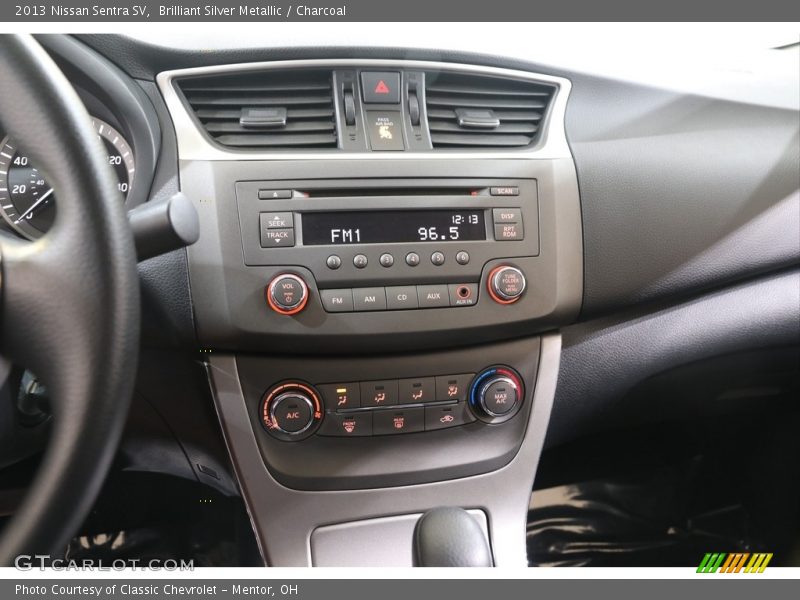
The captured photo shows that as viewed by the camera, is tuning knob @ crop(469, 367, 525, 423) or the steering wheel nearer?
the steering wheel

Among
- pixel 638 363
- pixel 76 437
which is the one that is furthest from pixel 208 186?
pixel 638 363

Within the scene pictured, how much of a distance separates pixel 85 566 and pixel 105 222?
49 cm

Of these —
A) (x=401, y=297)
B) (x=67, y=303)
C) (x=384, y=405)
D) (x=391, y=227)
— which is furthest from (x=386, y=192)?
A: (x=67, y=303)

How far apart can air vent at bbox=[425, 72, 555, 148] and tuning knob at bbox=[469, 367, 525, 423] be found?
14.9 inches

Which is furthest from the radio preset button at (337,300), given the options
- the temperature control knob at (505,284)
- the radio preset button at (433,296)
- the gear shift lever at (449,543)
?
the gear shift lever at (449,543)

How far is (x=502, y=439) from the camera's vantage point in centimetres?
106

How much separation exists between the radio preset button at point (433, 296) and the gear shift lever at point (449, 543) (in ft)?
1.00

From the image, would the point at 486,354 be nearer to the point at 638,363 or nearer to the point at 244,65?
the point at 638,363

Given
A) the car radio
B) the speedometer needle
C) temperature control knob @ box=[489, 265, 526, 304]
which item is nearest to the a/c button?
the car radio

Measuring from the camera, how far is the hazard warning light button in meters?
0.96

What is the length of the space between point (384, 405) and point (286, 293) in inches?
9.6

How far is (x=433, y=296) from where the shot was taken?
94 cm

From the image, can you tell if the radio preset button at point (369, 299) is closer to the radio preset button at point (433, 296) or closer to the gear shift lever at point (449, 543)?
the radio preset button at point (433, 296)

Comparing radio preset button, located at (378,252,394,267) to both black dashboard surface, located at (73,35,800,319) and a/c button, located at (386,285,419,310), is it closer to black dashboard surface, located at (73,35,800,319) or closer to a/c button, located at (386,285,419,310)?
a/c button, located at (386,285,419,310)
